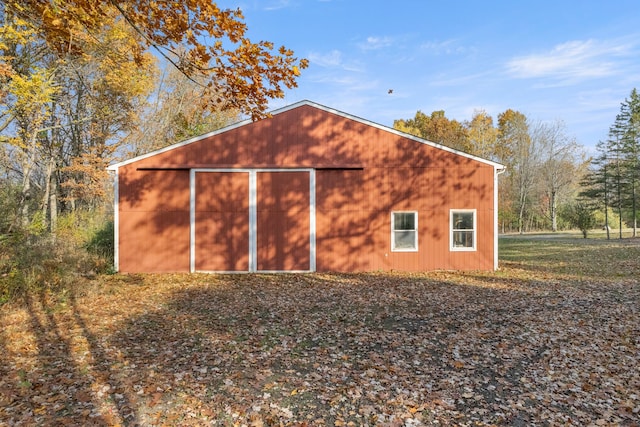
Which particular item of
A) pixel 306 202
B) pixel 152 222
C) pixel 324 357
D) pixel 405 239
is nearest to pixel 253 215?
pixel 306 202

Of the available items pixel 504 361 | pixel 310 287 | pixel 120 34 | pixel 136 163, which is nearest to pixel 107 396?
pixel 504 361

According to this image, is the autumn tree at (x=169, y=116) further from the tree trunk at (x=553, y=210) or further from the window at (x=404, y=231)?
the tree trunk at (x=553, y=210)

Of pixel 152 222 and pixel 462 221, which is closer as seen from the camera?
pixel 152 222

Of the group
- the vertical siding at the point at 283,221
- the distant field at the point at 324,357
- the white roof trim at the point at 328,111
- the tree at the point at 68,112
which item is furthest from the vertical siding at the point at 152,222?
the tree at the point at 68,112

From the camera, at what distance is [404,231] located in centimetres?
1421

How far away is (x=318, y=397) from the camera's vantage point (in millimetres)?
4488

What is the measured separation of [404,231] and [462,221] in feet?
7.17

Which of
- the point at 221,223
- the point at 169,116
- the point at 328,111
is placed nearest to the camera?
the point at 221,223

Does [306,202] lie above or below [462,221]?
above

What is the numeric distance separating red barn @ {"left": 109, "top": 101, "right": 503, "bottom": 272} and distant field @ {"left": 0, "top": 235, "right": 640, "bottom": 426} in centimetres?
337

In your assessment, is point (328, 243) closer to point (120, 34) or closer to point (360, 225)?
point (360, 225)

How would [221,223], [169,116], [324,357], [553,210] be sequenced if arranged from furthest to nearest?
[553,210] < [169,116] < [221,223] < [324,357]

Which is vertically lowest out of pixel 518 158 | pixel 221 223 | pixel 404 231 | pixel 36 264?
pixel 36 264

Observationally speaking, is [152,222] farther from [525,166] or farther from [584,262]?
[525,166]
